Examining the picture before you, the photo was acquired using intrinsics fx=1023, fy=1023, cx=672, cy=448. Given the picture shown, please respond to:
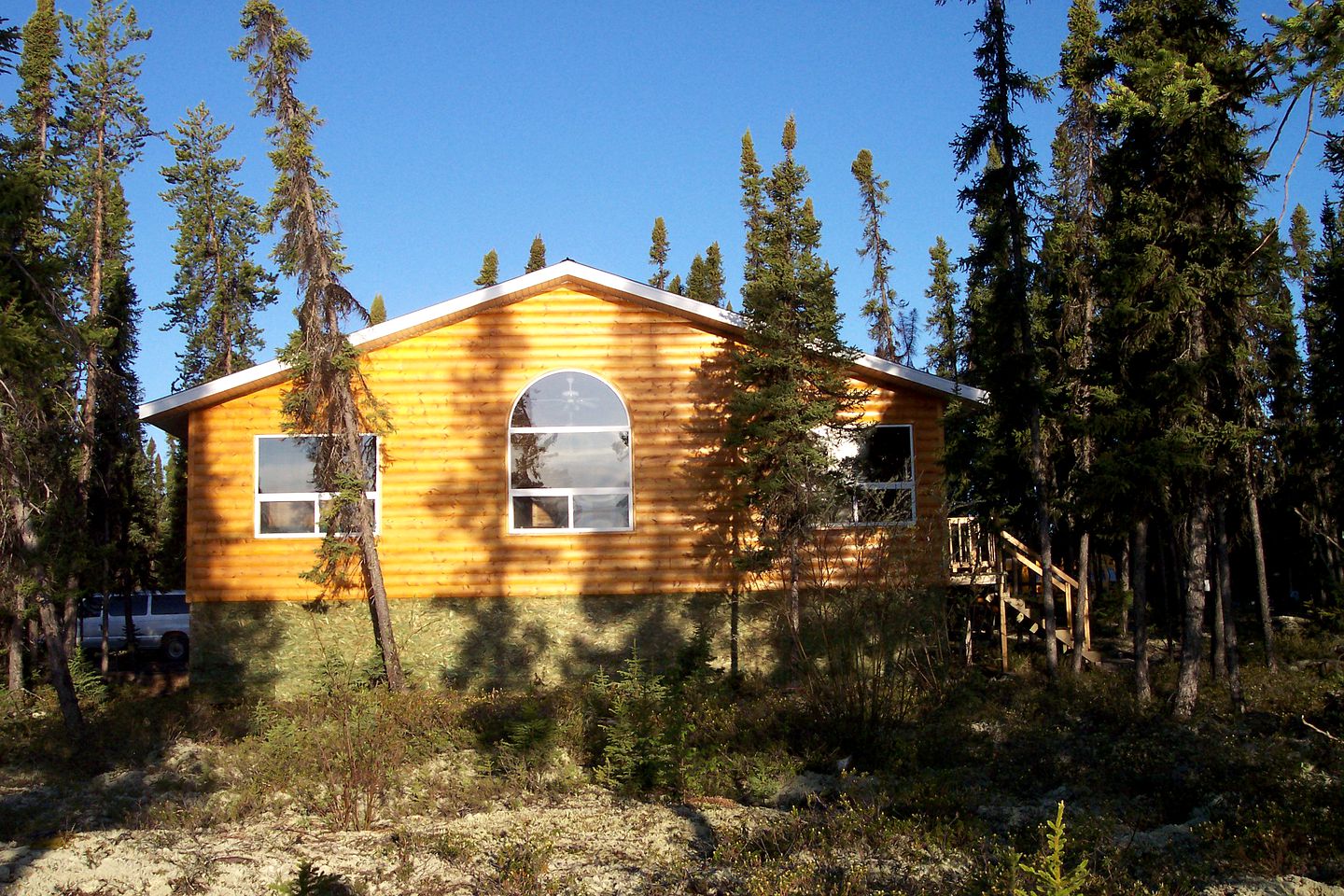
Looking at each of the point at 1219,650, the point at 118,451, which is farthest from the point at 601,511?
the point at 118,451

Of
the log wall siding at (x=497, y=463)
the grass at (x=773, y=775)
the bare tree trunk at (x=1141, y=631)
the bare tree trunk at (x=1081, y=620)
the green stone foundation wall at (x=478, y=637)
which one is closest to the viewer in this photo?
the grass at (x=773, y=775)

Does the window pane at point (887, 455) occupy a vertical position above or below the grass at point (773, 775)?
above

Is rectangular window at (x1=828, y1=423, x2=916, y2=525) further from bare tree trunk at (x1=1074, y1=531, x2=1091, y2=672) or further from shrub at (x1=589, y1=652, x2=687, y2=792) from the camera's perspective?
shrub at (x1=589, y1=652, x2=687, y2=792)

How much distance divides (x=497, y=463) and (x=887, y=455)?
635 centimetres

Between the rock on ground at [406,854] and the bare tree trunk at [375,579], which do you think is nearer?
the rock on ground at [406,854]

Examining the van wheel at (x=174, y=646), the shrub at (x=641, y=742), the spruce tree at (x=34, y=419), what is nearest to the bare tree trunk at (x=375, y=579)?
the spruce tree at (x=34, y=419)

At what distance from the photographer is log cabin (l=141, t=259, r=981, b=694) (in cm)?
1616

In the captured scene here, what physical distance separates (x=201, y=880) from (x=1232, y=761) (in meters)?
9.79

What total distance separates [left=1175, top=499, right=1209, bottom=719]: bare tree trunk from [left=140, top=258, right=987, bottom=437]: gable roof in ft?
12.2

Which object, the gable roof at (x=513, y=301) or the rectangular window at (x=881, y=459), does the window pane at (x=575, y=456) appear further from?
the rectangular window at (x=881, y=459)

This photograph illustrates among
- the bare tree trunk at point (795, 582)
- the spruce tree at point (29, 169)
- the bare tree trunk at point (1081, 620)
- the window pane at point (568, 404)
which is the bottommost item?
the bare tree trunk at point (1081, 620)

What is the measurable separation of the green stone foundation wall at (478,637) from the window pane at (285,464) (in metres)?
1.87

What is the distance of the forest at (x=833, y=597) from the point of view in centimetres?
777

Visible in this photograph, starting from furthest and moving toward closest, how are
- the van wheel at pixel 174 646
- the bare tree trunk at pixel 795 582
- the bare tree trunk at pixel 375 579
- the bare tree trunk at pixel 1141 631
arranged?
the van wheel at pixel 174 646 → the bare tree trunk at pixel 1141 631 → the bare tree trunk at pixel 375 579 → the bare tree trunk at pixel 795 582
